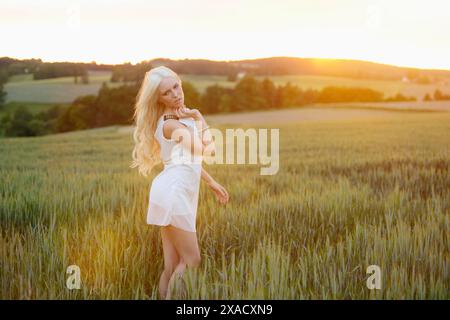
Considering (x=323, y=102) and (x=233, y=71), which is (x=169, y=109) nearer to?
(x=233, y=71)

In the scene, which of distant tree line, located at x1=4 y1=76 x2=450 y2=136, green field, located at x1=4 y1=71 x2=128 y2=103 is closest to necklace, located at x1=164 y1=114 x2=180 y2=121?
distant tree line, located at x1=4 y1=76 x2=450 y2=136

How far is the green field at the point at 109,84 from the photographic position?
6207 mm

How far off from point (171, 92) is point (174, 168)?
387mm

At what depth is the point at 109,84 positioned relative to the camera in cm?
997

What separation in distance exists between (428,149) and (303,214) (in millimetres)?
2434

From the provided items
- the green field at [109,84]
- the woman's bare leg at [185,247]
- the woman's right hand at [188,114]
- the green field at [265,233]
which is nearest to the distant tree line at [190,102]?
the green field at [109,84]

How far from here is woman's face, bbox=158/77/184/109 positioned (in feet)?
8.25

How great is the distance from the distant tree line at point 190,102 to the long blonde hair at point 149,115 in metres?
4.30

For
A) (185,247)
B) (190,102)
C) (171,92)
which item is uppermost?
(171,92)

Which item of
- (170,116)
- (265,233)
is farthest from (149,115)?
(265,233)

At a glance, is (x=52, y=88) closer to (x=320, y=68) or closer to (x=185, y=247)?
(x=320, y=68)

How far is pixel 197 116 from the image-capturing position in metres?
2.52
